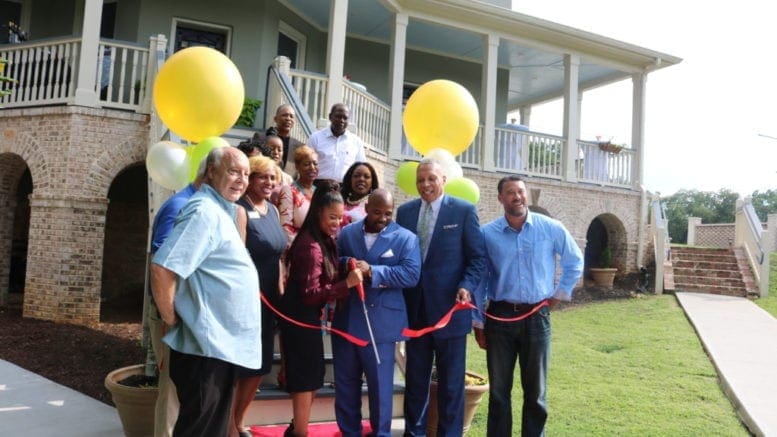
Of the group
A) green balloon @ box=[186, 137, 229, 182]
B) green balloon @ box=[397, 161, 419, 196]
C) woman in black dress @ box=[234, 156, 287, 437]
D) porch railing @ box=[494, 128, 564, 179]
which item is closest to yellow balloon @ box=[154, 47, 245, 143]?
green balloon @ box=[186, 137, 229, 182]

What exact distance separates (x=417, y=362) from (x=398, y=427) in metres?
0.78

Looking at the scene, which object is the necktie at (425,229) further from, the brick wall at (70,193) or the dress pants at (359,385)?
the brick wall at (70,193)

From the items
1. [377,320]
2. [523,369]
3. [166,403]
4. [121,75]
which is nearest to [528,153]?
[121,75]

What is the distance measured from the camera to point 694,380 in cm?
607

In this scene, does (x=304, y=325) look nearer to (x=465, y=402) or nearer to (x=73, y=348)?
(x=465, y=402)

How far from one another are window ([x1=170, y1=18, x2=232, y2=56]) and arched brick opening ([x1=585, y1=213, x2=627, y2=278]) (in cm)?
899

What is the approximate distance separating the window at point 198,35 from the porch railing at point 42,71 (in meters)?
2.20

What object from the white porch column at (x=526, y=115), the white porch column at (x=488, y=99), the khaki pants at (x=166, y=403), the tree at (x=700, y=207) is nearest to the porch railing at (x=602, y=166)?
the white porch column at (x=488, y=99)

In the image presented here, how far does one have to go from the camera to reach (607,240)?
13766mm

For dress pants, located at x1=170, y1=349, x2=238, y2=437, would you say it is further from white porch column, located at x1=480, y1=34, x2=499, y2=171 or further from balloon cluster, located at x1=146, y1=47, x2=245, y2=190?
white porch column, located at x1=480, y1=34, x2=499, y2=171

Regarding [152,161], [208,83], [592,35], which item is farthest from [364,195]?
[592,35]

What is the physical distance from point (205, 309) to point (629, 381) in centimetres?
502

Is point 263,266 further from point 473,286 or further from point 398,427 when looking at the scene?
point 398,427

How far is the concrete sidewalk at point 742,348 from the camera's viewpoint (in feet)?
17.0
